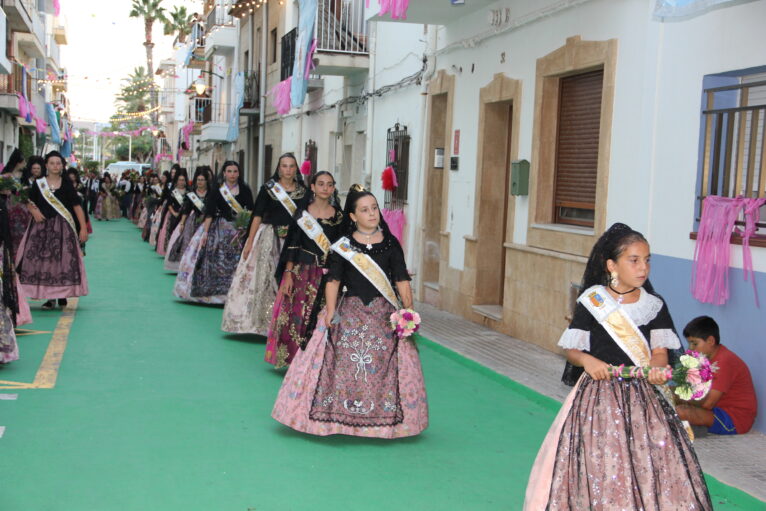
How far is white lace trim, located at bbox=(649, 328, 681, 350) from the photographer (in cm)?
452

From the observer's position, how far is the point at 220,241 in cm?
1270

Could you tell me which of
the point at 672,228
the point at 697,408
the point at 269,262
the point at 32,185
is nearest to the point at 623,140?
the point at 672,228

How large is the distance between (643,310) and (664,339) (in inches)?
6.3

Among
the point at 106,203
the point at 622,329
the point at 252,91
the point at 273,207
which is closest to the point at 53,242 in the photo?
the point at 273,207

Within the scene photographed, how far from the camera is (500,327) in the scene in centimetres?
1139

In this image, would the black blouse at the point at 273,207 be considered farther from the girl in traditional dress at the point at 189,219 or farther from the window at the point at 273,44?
the window at the point at 273,44

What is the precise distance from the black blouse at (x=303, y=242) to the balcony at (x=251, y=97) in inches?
881

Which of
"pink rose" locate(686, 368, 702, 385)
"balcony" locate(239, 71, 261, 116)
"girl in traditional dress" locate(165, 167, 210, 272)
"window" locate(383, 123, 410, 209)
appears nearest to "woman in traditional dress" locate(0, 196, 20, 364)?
"pink rose" locate(686, 368, 702, 385)

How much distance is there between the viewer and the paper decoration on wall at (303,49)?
58.5 feet

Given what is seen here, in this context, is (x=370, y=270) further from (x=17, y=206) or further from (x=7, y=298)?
(x=17, y=206)

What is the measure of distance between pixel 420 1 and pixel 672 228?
5.53 meters

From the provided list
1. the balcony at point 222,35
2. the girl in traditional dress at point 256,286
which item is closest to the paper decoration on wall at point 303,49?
the girl in traditional dress at point 256,286

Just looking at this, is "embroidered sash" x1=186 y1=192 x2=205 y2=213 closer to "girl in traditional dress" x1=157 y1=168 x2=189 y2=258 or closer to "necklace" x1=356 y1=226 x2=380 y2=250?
"girl in traditional dress" x1=157 y1=168 x2=189 y2=258

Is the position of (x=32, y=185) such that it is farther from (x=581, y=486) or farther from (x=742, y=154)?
(x=581, y=486)
